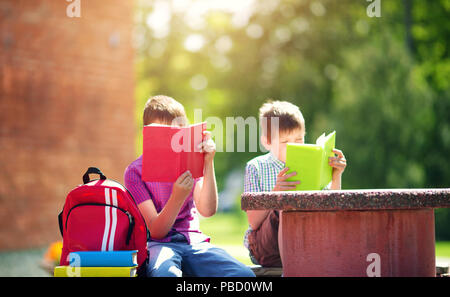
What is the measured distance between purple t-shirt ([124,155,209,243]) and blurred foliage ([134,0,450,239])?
10.4m

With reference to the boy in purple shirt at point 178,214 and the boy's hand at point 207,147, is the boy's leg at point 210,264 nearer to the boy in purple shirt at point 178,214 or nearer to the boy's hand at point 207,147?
the boy in purple shirt at point 178,214

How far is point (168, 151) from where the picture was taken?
9.37ft

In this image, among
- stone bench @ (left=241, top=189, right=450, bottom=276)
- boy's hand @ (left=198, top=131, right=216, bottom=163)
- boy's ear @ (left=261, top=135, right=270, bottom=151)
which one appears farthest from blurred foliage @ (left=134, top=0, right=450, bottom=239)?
stone bench @ (left=241, top=189, right=450, bottom=276)

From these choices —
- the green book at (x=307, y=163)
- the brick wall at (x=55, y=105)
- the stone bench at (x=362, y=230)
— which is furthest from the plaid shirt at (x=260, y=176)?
the brick wall at (x=55, y=105)

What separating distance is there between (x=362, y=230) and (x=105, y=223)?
48.3 inches

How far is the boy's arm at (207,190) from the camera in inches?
120

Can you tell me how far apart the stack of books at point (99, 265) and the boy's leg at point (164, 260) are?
213 mm

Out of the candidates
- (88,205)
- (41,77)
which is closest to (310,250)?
(88,205)

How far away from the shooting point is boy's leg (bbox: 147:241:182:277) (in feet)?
9.29

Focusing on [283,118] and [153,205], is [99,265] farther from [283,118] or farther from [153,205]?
[283,118]

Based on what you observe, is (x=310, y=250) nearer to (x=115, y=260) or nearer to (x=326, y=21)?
(x=115, y=260)

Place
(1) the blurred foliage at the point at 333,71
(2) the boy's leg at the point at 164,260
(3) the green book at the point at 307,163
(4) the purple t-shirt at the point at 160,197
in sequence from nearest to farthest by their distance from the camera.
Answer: (2) the boy's leg at the point at 164,260 → (3) the green book at the point at 307,163 → (4) the purple t-shirt at the point at 160,197 → (1) the blurred foliage at the point at 333,71

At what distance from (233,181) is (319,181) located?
38.4m

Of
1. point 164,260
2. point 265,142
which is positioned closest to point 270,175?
point 265,142
